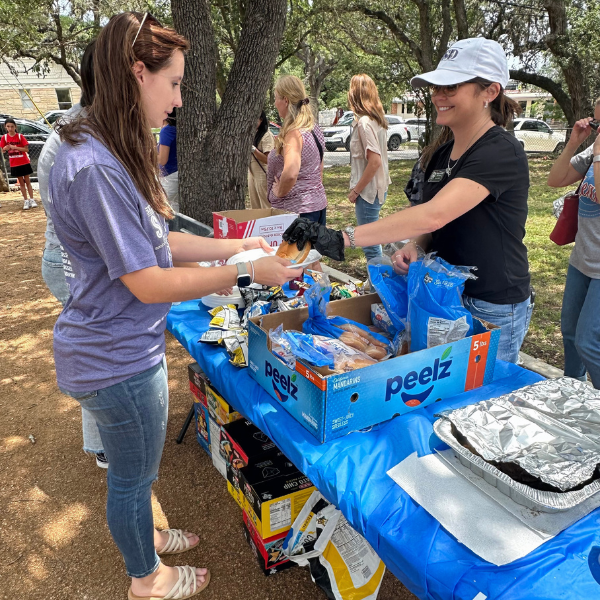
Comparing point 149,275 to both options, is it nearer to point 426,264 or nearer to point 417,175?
point 426,264

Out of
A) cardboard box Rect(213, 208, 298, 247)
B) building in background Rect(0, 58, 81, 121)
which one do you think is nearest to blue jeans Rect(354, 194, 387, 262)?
cardboard box Rect(213, 208, 298, 247)

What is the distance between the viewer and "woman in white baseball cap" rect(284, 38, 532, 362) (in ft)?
5.53

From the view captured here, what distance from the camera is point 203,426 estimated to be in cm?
284

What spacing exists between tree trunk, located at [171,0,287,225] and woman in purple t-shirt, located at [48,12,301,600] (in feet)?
9.79

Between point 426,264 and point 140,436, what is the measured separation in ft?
3.65

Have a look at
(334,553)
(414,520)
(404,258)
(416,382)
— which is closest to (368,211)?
(404,258)

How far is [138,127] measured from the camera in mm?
1368

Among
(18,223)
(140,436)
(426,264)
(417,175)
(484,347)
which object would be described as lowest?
(18,223)

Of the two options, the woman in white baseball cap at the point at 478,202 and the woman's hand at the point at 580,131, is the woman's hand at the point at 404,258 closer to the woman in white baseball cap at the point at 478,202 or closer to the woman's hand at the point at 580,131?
the woman in white baseball cap at the point at 478,202

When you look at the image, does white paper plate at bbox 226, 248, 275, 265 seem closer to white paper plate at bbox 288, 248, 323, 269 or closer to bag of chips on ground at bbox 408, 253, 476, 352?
white paper plate at bbox 288, 248, 323, 269

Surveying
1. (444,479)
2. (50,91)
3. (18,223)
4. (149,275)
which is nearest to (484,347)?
(444,479)

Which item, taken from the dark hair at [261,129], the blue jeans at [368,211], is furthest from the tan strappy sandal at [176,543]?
the dark hair at [261,129]

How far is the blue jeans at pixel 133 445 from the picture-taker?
149 centimetres

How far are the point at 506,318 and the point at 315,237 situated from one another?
82cm
